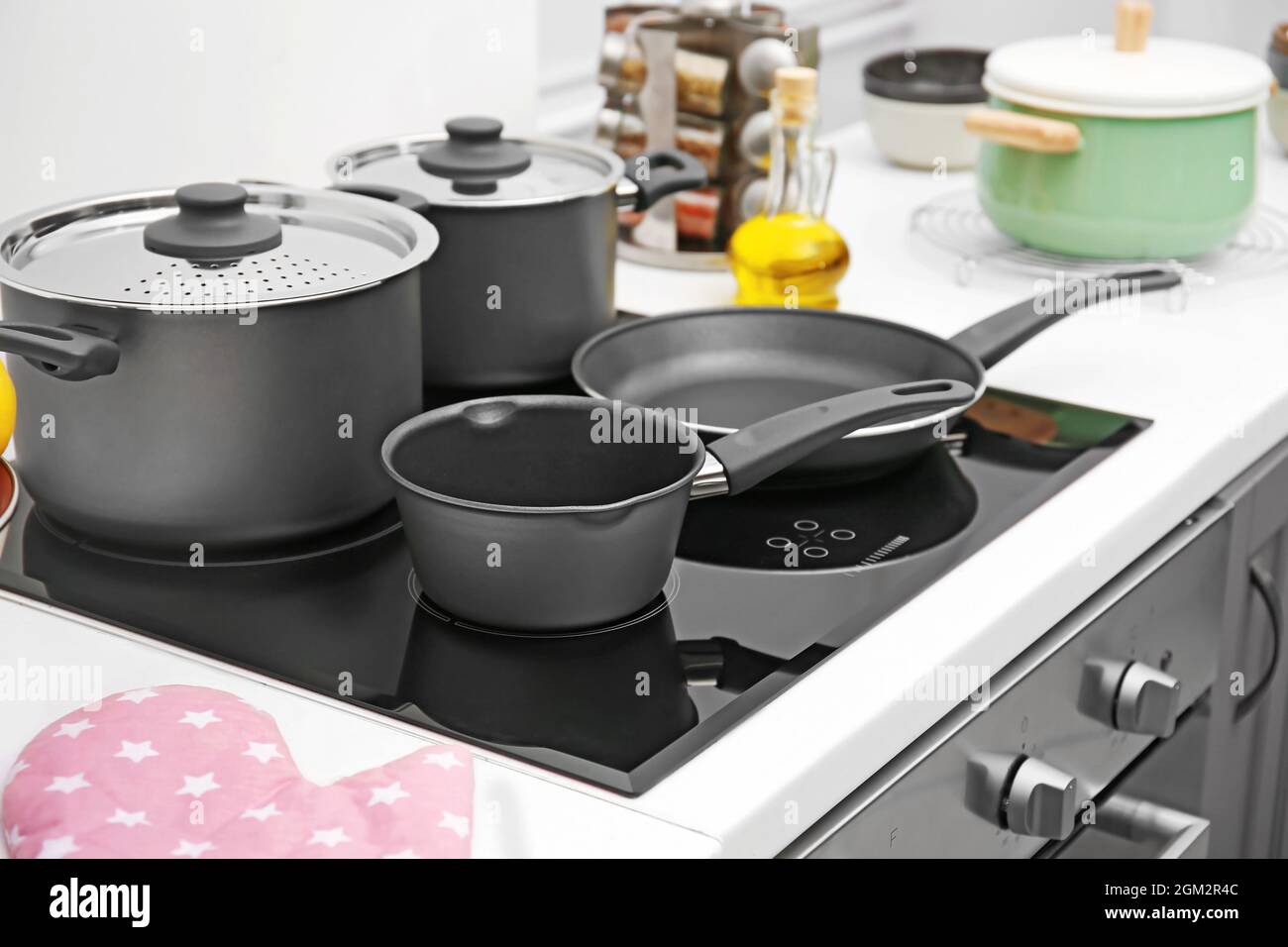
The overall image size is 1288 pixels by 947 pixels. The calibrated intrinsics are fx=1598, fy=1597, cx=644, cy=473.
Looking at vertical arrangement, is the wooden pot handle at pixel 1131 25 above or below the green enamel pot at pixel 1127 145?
above

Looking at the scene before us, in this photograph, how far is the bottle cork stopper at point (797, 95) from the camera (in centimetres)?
130


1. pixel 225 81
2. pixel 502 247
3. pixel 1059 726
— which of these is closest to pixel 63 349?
pixel 502 247

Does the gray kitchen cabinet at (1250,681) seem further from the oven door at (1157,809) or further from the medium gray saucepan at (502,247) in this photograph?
the medium gray saucepan at (502,247)

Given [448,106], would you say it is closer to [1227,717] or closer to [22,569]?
[22,569]

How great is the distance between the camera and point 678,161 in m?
1.28

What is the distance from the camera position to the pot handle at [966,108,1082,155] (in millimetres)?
1393

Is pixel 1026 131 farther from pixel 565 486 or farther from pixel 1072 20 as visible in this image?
pixel 1072 20

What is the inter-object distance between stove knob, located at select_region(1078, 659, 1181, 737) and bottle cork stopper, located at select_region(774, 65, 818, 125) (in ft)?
1.74

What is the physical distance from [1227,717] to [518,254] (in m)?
0.65

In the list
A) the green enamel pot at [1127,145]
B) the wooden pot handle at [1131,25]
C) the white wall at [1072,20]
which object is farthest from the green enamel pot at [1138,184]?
the white wall at [1072,20]

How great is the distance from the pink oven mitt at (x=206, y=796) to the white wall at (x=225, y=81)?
0.55 meters

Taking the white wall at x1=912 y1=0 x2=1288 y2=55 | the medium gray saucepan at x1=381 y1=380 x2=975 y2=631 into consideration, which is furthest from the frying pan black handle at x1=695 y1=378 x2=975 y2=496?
the white wall at x1=912 y1=0 x2=1288 y2=55

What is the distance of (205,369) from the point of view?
842 millimetres

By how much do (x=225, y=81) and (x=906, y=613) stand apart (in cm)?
69
